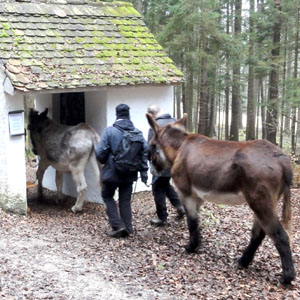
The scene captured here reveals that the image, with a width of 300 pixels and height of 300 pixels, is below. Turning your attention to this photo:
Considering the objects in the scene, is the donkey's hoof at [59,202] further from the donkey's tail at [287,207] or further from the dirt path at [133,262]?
the donkey's tail at [287,207]

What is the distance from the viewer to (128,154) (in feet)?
24.3

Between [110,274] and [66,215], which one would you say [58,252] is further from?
[66,215]

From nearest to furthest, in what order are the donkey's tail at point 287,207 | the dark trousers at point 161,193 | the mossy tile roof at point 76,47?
the donkey's tail at point 287,207, the dark trousers at point 161,193, the mossy tile roof at point 76,47

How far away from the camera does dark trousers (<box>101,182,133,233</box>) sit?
768cm

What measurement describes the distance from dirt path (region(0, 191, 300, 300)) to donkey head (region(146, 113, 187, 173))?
136cm

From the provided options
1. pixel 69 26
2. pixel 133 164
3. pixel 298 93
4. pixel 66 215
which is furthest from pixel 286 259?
pixel 298 93

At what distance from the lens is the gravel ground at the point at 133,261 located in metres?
5.43

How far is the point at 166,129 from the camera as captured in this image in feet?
22.5

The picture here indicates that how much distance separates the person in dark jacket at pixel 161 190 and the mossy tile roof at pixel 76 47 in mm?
A: 1898

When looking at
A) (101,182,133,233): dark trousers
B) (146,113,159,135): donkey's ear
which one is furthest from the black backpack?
(146,113,159,135): donkey's ear

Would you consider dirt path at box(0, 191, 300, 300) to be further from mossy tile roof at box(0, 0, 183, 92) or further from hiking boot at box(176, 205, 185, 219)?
mossy tile roof at box(0, 0, 183, 92)

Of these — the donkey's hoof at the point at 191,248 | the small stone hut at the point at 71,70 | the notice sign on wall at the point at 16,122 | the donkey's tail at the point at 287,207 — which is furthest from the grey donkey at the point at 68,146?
the donkey's tail at the point at 287,207

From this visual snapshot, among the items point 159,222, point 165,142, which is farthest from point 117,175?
point 159,222

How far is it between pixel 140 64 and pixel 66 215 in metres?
3.69
